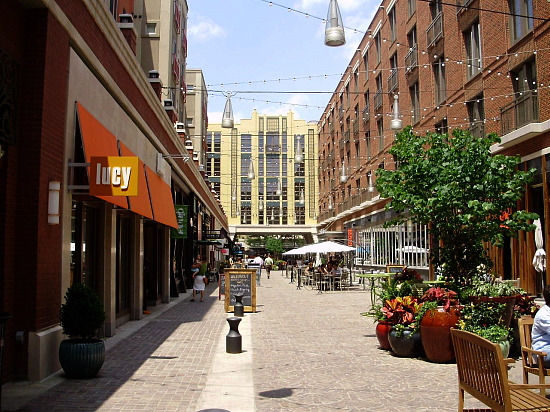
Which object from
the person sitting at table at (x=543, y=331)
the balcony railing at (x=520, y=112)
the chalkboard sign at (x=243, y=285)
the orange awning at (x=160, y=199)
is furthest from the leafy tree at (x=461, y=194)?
the balcony railing at (x=520, y=112)

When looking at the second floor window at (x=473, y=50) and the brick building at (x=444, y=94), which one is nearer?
the brick building at (x=444, y=94)

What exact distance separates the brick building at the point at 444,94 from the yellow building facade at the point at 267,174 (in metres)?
22.7

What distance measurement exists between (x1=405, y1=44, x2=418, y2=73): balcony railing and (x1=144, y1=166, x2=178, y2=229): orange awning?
1809 cm

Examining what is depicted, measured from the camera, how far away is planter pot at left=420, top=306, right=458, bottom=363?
368 inches

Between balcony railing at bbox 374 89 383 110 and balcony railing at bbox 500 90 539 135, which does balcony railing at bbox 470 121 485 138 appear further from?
balcony railing at bbox 374 89 383 110

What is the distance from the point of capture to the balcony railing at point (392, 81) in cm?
3644

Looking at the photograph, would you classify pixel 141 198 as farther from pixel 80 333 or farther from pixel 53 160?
pixel 80 333

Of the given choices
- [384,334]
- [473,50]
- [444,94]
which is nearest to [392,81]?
[444,94]

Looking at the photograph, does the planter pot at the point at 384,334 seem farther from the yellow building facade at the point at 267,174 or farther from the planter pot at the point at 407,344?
the yellow building facade at the point at 267,174

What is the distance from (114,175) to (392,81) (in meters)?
30.8

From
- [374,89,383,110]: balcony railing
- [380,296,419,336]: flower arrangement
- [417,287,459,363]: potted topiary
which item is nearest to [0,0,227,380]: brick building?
[380,296,419,336]: flower arrangement

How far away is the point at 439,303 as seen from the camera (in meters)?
10.0

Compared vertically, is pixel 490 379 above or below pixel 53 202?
below

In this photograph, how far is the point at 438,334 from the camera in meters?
9.36
